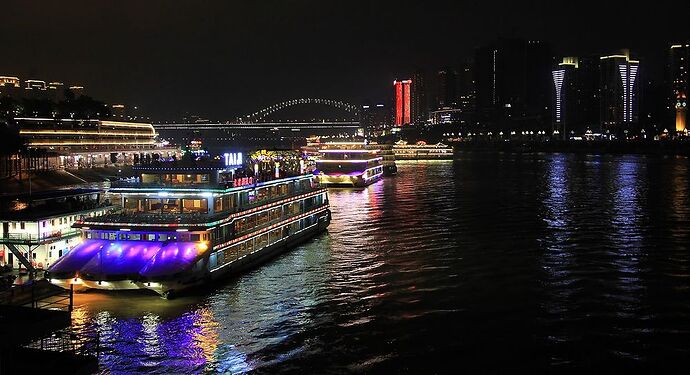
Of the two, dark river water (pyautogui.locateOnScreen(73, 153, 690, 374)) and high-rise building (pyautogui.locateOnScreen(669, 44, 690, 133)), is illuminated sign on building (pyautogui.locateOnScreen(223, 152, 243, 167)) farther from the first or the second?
high-rise building (pyautogui.locateOnScreen(669, 44, 690, 133))

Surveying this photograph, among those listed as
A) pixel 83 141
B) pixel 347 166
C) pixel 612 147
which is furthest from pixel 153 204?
pixel 612 147

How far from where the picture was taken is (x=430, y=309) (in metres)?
20.3

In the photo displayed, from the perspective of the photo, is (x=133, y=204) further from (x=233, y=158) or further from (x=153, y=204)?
(x=233, y=158)

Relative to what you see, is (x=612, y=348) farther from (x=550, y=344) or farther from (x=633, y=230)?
(x=633, y=230)

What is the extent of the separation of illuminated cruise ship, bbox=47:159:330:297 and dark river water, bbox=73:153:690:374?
708mm

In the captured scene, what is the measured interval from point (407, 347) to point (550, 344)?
12.2 ft

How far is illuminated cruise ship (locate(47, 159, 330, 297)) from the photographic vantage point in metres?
20.7

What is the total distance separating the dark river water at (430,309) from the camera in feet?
53.7

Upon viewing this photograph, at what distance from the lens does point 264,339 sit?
1758 cm

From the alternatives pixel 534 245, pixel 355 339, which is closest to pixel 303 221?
pixel 534 245

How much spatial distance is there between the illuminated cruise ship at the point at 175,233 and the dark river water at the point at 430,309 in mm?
708

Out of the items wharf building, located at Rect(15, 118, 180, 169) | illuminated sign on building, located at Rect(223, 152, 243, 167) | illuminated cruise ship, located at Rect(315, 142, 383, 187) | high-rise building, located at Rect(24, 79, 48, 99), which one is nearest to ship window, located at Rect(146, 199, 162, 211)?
illuminated sign on building, located at Rect(223, 152, 243, 167)

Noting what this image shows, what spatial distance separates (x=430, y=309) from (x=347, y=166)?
167 feet

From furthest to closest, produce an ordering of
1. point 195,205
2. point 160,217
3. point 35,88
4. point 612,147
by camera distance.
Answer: point 612,147
point 35,88
point 195,205
point 160,217
